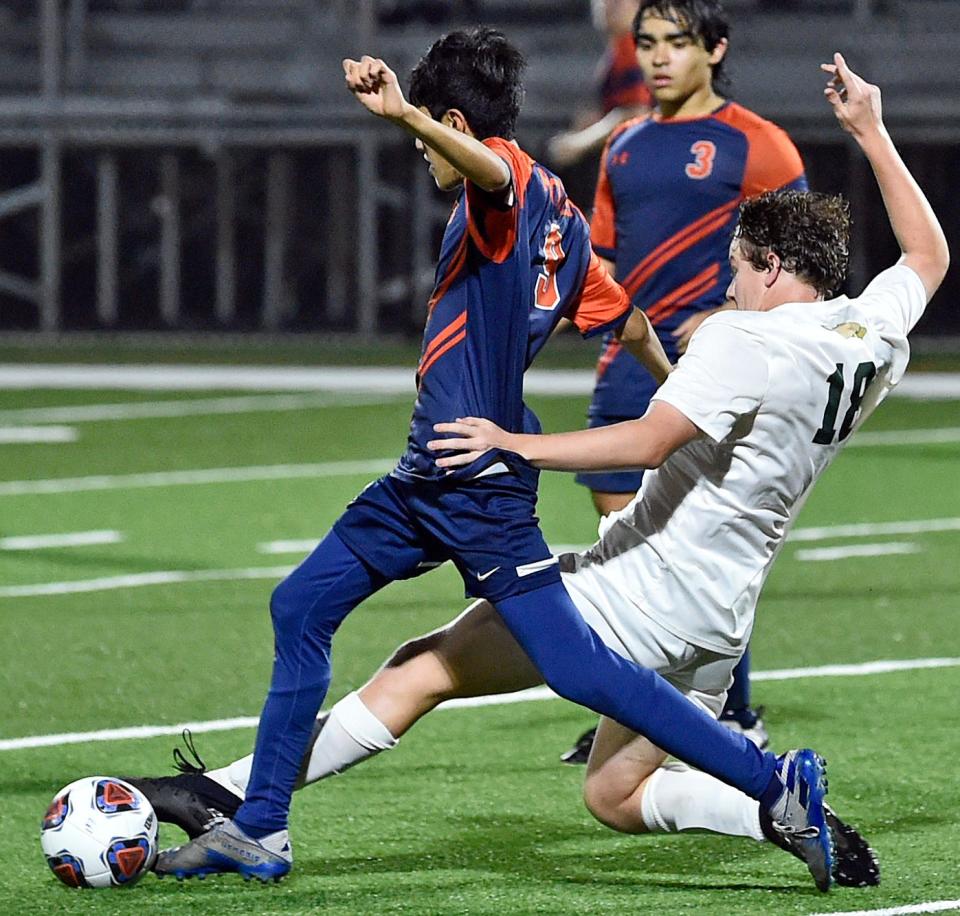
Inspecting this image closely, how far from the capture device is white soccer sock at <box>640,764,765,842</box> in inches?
195

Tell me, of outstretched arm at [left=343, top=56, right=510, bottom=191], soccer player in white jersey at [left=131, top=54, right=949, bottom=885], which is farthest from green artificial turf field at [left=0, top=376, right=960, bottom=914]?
outstretched arm at [left=343, top=56, right=510, bottom=191]

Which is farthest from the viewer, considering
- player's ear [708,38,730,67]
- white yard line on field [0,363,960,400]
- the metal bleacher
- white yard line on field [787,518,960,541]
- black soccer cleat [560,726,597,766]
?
the metal bleacher

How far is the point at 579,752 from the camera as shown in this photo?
21.3ft

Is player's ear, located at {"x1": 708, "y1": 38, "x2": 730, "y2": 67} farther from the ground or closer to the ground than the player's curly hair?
farther from the ground

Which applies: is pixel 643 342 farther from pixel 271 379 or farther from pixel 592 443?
pixel 271 379

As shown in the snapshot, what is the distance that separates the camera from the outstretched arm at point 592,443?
4613 mm

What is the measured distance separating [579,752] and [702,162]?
5.79 feet

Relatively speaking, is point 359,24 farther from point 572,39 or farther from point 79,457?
point 79,457

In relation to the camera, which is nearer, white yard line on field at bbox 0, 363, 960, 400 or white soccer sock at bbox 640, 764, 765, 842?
white soccer sock at bbox 640, 764, 765, 842

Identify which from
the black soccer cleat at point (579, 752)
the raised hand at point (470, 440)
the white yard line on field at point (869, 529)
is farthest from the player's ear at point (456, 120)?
the white yard line on field at point (869, 529)

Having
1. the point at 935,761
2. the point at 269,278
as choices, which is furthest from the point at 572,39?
the point at 935,761

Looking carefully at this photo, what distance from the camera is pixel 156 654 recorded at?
802 centimetres

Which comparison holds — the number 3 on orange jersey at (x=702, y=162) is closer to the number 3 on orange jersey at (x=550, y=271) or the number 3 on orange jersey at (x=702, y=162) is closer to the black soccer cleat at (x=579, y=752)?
the black soccer cleat at (x=579, y=752)

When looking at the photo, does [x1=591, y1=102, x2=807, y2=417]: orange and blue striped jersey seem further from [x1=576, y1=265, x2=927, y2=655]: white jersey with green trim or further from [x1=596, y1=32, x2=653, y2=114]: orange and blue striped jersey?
[x1=596, y1=32, x2=653, y2=114]: orange and blue striped jersey
